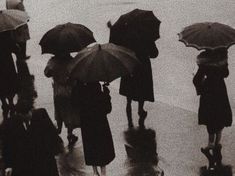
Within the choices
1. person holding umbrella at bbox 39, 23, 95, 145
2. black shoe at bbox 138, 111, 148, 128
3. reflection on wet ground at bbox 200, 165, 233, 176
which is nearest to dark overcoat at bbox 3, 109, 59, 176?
person holding umbrella at bbox 39, 23, 95, 145

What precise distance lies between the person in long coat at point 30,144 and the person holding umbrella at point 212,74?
232 cm

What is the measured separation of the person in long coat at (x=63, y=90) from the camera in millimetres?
7965

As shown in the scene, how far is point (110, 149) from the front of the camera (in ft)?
24.7

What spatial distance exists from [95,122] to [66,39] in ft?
4.30

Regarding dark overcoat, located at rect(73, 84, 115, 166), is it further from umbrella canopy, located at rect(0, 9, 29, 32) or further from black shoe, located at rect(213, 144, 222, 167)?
umbrella canopy, located at rect(0, 9, 29, 32)

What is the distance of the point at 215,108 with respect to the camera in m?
7.83

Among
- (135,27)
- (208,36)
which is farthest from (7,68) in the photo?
(208,36)

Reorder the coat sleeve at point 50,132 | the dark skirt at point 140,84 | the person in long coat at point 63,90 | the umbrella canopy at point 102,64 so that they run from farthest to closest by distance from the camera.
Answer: the dark skirt at point 140,84, the person in long coat at point 63,90, the umbrella canopy at point 102,64, the coat sleeve at point 50,132

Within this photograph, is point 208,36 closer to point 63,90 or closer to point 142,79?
point 142,79

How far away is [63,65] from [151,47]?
59.6 inches

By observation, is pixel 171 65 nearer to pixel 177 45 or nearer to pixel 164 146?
pixel 177 45

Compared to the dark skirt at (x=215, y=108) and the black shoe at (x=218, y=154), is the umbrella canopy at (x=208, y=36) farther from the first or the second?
the black shoe at (x=218, y=154)

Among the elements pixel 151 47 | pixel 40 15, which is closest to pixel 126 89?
pixel 151 47

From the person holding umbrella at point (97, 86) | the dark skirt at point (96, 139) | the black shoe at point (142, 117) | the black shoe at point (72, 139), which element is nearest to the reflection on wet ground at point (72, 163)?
the black shoe at point (72, 139)
